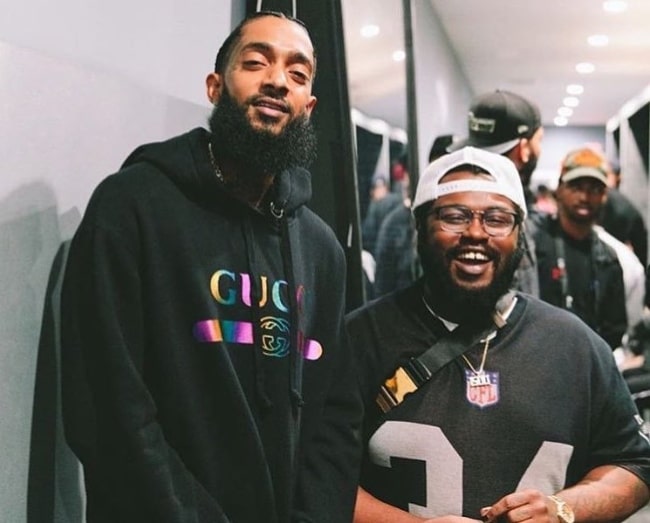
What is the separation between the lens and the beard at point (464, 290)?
5.62 feet

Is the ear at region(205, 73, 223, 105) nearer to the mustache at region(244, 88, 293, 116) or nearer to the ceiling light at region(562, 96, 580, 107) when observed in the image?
the mustache at region(244, 88, 293, 116)

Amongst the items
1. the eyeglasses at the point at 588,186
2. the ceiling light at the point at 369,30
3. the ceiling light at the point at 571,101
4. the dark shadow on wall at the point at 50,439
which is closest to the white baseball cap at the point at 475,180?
the dark shadow on wall at the point at 50,439

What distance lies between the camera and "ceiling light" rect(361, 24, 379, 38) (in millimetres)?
3719

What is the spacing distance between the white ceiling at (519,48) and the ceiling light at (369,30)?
3 cm

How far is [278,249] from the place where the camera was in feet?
4.90

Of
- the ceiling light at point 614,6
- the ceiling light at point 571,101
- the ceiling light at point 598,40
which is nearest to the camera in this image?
the ceiling light at point 614,6

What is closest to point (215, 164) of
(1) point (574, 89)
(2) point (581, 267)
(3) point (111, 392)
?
(3) point (111, 392)

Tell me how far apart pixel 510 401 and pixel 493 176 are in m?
0.42

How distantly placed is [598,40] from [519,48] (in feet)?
2.47

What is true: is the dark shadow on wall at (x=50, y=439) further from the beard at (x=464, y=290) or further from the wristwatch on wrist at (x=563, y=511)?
the wristwatch on wrist at (x=563, y=511)

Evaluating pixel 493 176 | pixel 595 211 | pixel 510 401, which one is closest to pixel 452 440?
pixel 510 401

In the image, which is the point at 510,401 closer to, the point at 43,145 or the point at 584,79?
the point at 43,145

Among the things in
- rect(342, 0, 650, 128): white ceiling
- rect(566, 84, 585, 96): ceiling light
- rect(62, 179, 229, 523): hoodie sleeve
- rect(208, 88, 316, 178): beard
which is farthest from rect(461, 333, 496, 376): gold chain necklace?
rect(566, 84, 585, 96): ceiling light

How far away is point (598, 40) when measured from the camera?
8367mm
